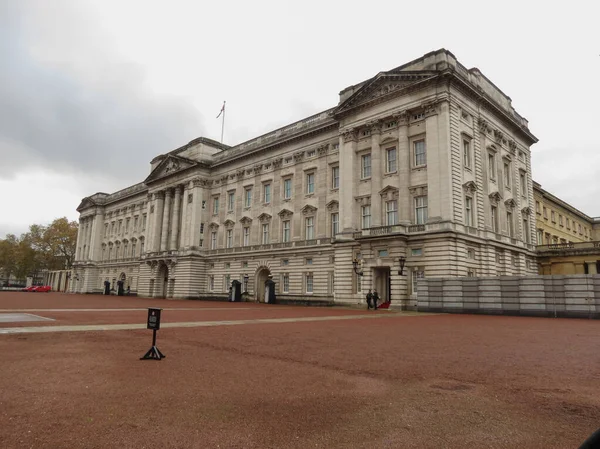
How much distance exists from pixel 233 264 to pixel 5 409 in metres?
48.9

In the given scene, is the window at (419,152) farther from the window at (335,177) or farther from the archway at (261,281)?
the archway at (261,281)

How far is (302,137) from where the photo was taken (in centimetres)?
4828

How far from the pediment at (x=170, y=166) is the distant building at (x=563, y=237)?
45.0m

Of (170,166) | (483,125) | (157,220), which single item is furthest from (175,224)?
(483,125)

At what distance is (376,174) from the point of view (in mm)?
39094

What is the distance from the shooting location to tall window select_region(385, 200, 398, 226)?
3784 centimetres

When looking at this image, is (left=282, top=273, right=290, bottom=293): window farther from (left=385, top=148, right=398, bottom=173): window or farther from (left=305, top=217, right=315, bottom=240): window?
(left=385, top=148, right=398, bottom=173): window

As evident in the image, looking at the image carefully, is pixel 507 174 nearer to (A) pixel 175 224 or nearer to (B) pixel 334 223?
(B) pixel 334 223

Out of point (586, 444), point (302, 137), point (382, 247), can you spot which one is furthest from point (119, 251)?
point (586, 444)

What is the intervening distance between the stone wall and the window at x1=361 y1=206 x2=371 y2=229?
29.6 feet

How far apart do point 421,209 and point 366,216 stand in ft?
18.3

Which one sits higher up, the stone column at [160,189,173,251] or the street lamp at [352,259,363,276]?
the stone column at [160,189,173,251]

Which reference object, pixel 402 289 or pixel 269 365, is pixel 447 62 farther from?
pixel 269 365

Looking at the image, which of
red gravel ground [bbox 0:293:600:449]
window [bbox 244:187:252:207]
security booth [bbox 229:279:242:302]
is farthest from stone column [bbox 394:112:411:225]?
red gravel ground [bbox 0:293:600:449]
